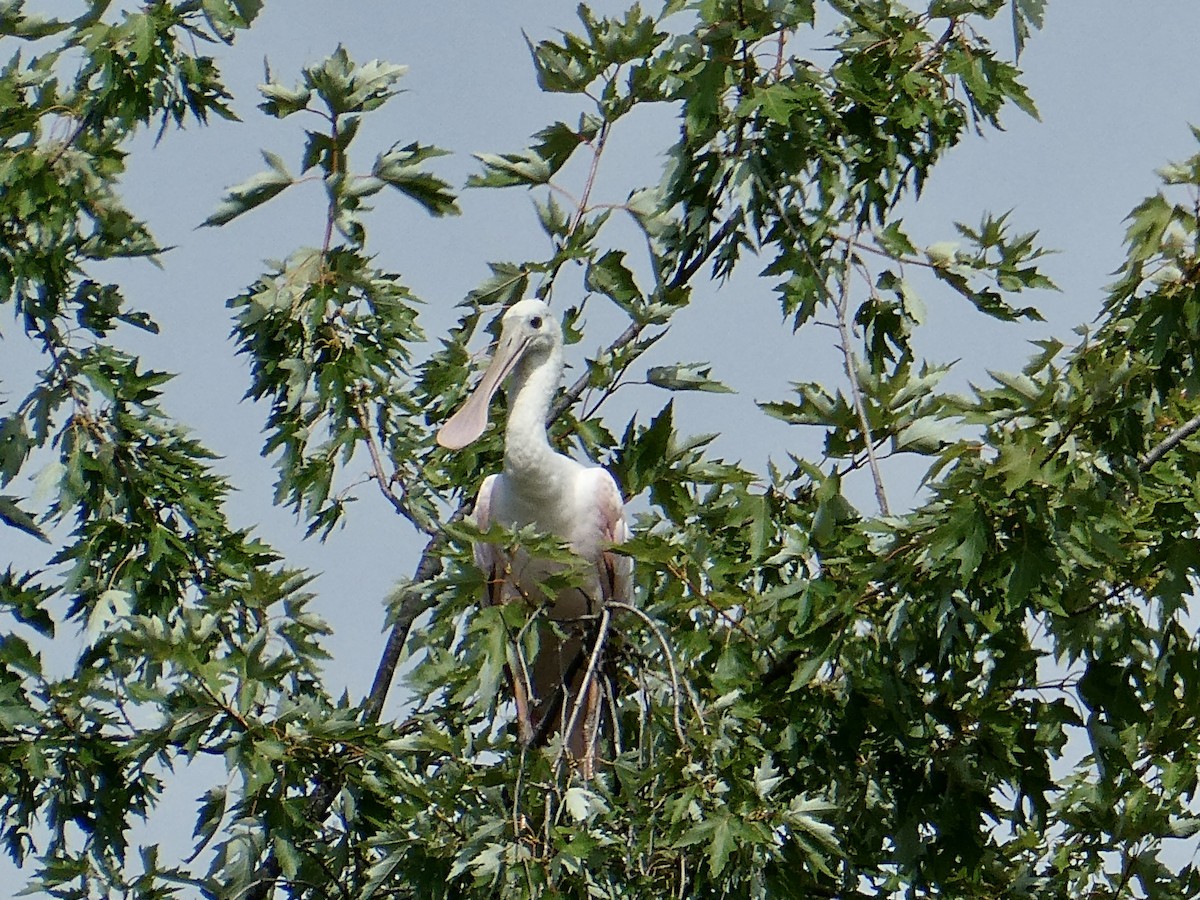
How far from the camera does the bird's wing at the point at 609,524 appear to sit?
249 inches

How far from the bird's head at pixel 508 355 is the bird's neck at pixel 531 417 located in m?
0.04

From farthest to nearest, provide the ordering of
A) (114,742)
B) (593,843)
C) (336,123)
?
1. (336,123)
2. (114,742)
3. (593,843)

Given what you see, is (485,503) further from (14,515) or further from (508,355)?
(14,515)

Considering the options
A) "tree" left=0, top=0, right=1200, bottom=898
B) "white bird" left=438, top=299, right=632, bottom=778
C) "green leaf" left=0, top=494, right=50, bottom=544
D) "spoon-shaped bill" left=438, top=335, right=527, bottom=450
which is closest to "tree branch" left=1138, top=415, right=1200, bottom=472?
"tree" left=0, top=0, right=1200, bottom=898

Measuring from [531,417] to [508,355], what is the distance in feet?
0.95

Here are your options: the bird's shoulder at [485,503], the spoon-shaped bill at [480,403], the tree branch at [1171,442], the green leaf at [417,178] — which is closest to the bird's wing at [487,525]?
the bird's shoulder at [485,503]

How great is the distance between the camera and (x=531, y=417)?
6.28m

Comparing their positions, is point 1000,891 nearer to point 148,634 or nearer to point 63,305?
point 148,634

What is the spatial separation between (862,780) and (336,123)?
2439mm

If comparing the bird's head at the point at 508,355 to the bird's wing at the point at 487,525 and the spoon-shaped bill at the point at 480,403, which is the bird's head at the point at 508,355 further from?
the bird's wing at the point at 487,525

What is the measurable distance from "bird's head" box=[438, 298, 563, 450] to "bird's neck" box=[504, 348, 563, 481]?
Result: 36mm

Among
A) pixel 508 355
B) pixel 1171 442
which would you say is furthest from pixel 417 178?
pixel 1171 442

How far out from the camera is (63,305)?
6414 millimetres

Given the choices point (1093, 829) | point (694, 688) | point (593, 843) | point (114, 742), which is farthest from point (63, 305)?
point (1093, 829)
